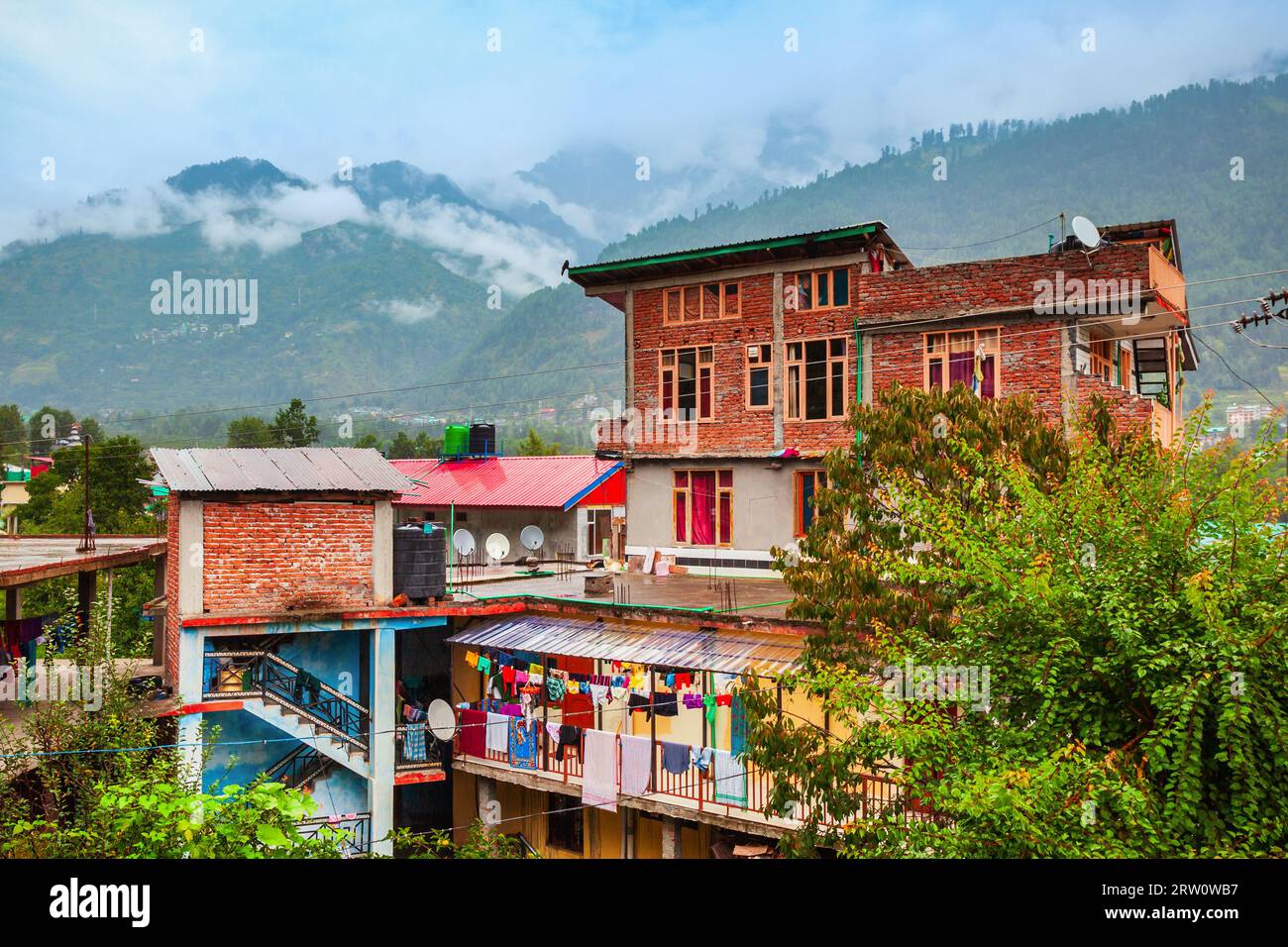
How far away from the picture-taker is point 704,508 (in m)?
25.2

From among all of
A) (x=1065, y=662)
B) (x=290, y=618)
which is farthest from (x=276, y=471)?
(x=1065, y=662)

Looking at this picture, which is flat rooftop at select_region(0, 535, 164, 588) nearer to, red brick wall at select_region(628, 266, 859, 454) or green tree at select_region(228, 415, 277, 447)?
red brick wall at select_region(628, 266, 859, 454)

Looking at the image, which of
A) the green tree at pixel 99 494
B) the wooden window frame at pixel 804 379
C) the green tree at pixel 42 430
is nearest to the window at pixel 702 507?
the wooden window frame at pixel 804 379

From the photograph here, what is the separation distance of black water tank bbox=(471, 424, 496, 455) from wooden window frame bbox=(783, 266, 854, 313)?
21161mm

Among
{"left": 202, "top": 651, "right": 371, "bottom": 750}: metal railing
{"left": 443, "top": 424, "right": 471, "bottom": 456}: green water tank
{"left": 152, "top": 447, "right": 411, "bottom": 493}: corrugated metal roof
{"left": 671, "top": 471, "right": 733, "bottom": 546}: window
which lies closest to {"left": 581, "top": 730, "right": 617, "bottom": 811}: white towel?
{"left": 202, "top": 651, "right": 371, "bottom": 750}: metal railing

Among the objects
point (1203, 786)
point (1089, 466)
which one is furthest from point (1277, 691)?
point (1089, 466)

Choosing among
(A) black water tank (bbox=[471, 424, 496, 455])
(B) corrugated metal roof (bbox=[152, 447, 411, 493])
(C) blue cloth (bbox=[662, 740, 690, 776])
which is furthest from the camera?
(A) black water tank (bbox=[471, 424, 496, 455])

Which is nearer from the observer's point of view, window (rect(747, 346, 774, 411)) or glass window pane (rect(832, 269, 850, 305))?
glass window pane (rect(832, 269, 850, 305))

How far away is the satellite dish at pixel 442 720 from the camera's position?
1986 centimetres

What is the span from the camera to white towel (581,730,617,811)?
17.6m
